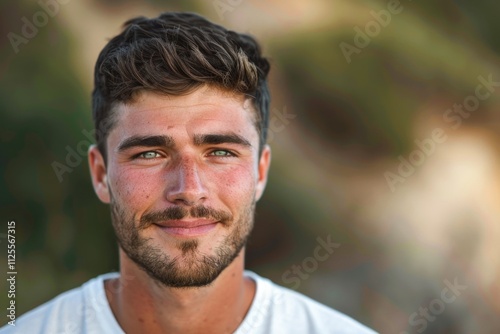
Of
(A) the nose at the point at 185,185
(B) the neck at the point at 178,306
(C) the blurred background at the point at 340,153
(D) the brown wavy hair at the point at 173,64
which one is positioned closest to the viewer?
(A) the nose at the point at 185,185

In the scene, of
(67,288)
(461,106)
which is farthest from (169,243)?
(461,106)

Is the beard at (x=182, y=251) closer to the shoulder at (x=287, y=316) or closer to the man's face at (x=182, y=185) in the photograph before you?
the man's face at (x=182, y=185)

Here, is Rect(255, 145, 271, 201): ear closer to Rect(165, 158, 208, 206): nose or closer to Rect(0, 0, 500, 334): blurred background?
Rect(165, 158, 208, 206): nose

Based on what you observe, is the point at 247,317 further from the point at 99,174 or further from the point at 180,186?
the point at 99,174

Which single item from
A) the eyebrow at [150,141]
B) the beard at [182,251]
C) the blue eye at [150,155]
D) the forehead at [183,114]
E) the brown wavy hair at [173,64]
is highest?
the brown wavy hair at [173,64]

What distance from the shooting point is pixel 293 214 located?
4.36 metres

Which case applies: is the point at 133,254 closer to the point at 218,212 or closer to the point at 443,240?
the point at 218,212

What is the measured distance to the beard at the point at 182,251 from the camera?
238 centimetres

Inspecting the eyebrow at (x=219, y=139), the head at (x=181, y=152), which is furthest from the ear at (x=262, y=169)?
the eyebrow at (x=219, y=139)

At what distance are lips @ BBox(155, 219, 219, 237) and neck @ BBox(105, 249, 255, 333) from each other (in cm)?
27

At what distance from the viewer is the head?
238 cm

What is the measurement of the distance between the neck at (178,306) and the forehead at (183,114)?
0.53 metres

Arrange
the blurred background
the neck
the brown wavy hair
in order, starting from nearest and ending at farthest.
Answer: the brown wavy hair < the neck < the blurred background

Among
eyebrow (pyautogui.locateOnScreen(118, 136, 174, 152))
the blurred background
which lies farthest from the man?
the blurred background
